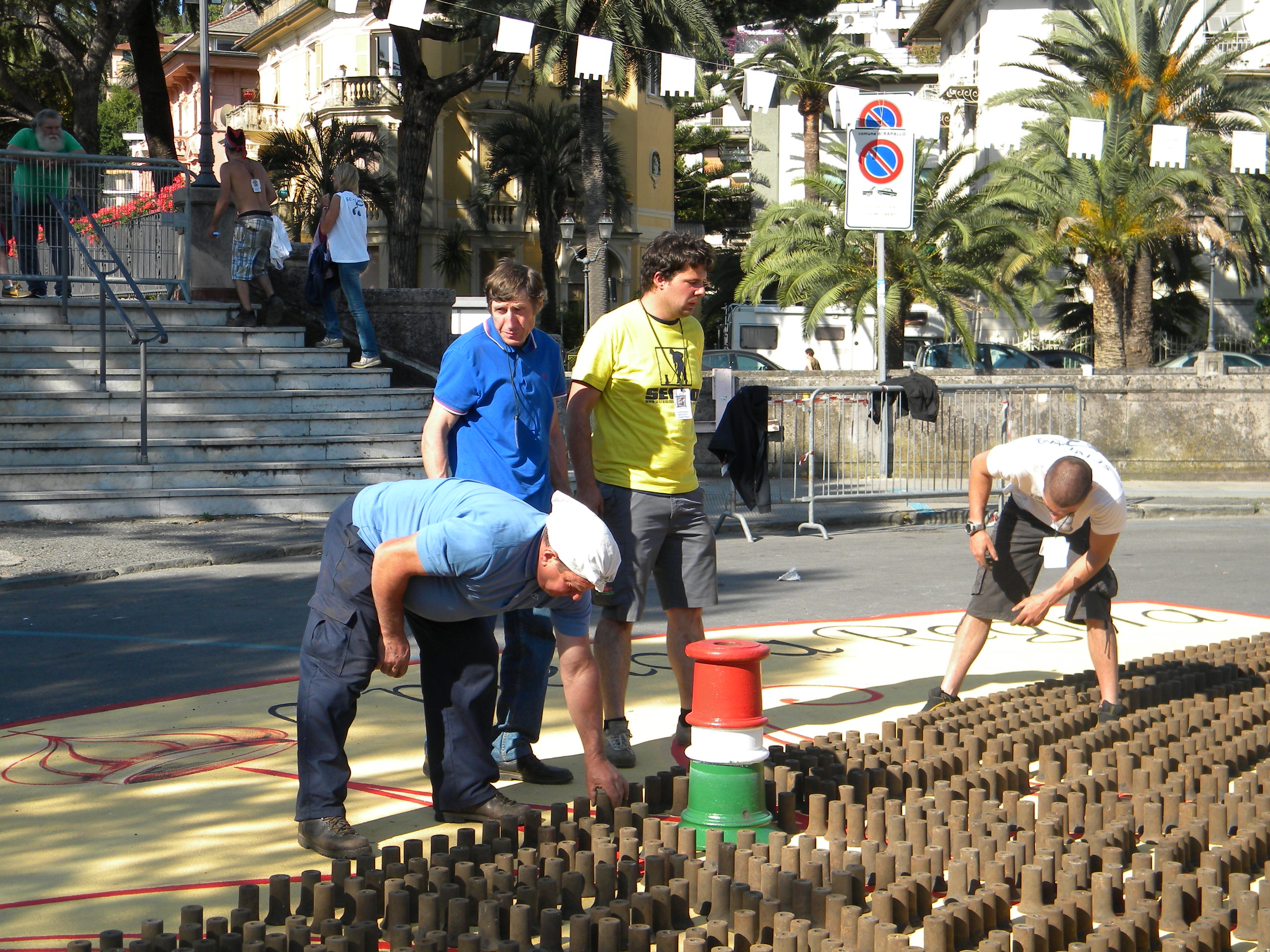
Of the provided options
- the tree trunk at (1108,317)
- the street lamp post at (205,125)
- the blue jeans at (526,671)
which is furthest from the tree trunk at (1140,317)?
the blue jeans at (526,671)

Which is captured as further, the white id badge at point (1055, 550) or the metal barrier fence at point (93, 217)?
the metal barrier fence at point (93, 217)

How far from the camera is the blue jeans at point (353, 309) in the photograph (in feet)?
45.9

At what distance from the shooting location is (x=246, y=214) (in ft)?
49.0

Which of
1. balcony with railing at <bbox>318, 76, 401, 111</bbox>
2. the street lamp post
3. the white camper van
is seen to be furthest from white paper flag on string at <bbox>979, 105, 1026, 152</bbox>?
the street lamp post

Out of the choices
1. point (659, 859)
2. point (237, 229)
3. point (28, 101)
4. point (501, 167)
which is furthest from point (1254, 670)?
point (501, 167)

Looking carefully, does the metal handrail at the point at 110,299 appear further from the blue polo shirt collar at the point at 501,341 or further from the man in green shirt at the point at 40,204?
the blue polo shirt collar at the point at 501,341

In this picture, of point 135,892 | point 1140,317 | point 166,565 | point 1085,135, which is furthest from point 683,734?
point 1140,317

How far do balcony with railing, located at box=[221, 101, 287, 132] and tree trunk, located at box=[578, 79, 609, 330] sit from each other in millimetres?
26750

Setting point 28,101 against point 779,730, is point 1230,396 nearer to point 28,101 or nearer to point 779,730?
point 779,730

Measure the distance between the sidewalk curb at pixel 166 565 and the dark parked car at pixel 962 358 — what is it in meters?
17.1

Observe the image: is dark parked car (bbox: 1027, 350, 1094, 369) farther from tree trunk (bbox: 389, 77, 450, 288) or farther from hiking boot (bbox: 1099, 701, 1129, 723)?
hiking boot (bbox: 1099, 701, 1129, 723)

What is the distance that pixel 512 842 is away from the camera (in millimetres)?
4125

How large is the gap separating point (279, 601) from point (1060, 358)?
25.8 m

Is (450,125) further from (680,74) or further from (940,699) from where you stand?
(940,699)
